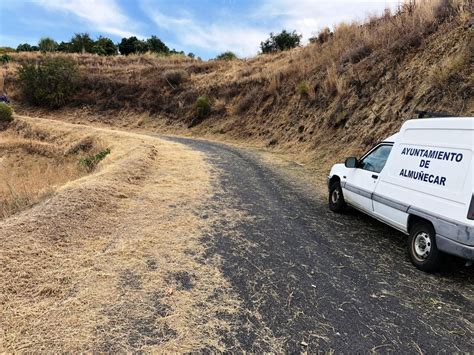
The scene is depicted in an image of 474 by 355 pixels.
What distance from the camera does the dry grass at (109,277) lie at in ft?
10.8

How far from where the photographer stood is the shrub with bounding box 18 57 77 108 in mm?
31312

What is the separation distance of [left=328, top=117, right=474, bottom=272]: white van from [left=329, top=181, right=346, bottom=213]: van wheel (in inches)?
32.5

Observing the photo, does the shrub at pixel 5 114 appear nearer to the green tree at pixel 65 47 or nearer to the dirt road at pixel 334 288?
the dirt road at pixel 334 288

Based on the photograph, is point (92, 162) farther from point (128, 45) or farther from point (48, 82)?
point (128, 45)

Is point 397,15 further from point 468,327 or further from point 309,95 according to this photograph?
point 468,327

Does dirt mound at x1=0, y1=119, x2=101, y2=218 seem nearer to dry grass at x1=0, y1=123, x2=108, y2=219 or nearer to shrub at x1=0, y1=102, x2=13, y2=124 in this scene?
dry grass at x1=0, y1=123, x2=108, y2=219

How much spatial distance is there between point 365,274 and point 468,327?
1.28 metres

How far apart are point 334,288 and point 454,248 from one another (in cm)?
150

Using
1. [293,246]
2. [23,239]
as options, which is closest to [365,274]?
[293,246]

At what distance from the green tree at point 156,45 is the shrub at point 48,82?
83.2ft

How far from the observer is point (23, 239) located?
4.86 meters

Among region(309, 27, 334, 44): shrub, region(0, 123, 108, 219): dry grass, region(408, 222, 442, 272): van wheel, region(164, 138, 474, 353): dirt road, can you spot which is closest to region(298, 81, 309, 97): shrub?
region(309, 27, 334, 44): shrub

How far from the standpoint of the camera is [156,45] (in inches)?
2234

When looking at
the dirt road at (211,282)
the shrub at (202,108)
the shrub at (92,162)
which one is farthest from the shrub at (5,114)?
the dirt road at (211,282)
